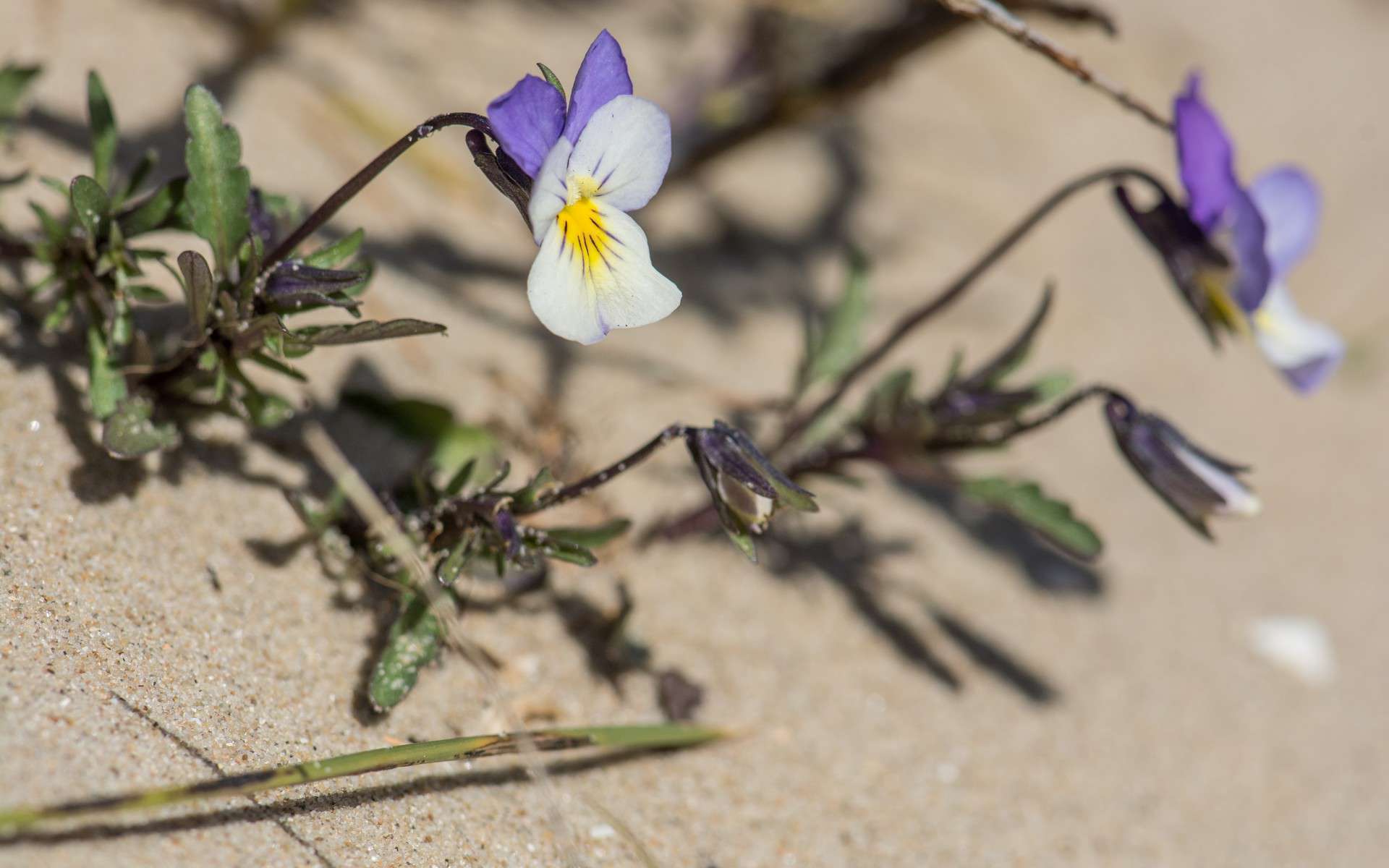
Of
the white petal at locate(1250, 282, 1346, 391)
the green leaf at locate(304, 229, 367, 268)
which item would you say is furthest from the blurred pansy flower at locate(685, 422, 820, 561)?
the white petal at locate(1250, 282, 1346, 391)

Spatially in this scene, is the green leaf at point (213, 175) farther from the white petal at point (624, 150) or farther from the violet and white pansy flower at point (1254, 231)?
the violet and white pansy flower at point (1254, 231)

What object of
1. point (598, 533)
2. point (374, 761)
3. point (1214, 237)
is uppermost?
point (1214, 237)

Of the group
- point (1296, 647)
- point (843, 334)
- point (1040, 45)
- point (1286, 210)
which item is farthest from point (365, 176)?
point (1296, 647)

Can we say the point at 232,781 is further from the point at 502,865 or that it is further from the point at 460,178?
the point at 460,178

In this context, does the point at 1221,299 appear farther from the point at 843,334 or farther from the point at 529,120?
the point at 529,120

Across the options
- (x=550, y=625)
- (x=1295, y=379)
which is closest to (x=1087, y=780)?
(x=1295, y=379)
